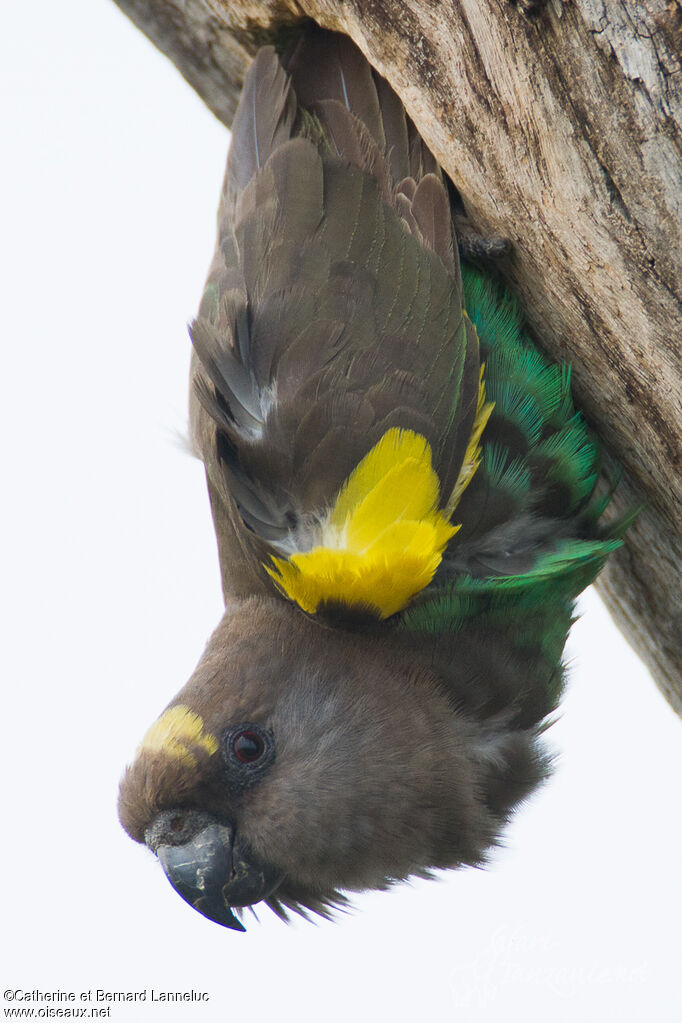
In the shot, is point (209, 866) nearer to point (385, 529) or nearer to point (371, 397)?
point (385, 529)

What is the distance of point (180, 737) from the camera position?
8.40 ft

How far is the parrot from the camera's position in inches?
97.3

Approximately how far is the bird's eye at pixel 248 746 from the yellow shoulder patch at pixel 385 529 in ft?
1.53

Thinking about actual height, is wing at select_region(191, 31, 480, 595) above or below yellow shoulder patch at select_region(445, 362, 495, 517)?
above

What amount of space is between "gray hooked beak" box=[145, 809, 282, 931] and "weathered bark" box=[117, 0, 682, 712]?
155cm

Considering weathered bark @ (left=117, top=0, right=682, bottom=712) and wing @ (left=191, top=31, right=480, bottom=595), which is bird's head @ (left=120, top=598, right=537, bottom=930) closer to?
wing @ (left=191, top=31, right=480, bottom=595)

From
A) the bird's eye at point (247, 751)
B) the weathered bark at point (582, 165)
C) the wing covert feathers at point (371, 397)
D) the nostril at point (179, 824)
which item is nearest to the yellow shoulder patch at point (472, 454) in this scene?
the wing covert feathers at point (371, 397)

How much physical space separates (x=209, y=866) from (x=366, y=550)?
0.92 metres

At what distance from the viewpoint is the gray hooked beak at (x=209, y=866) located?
98.3 inches

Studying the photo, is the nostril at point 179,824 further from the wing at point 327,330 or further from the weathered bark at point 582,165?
the weathered bark at point 582,165

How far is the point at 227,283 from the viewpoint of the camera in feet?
9.12

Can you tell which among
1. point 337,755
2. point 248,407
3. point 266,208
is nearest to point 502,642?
point 337,755

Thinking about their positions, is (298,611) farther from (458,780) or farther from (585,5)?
(585,5)

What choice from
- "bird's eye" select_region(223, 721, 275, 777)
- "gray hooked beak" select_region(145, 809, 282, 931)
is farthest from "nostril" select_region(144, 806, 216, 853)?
"bird's eye" select_region(223, 721, 275, 777)
